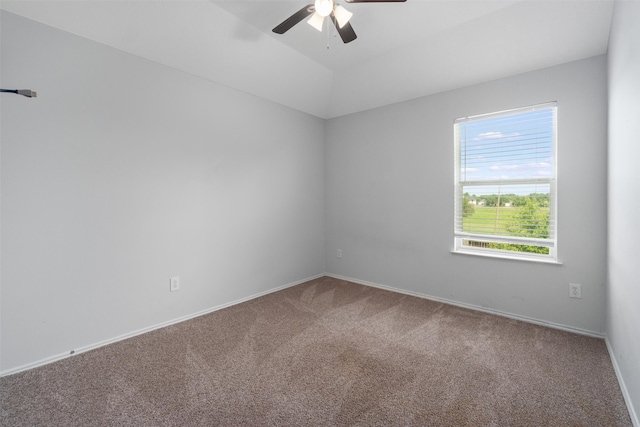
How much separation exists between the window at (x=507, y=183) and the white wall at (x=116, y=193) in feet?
7.65

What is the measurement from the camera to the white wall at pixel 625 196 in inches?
56.1

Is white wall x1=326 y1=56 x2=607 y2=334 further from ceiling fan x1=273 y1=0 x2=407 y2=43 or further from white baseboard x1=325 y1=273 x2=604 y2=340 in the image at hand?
ceiling fan x1=273 y1=0 x2=407 y2=43

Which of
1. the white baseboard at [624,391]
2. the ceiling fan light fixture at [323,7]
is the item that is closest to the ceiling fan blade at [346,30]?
the ceiling fan light fixture at [323,7]

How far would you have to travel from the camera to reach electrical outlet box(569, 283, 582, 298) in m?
2.48

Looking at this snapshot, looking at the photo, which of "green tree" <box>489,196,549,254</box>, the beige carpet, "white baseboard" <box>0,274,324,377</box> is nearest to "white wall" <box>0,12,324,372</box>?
"white baseboard" <box>0,274,324,377</box>

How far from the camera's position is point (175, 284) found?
9.02ft

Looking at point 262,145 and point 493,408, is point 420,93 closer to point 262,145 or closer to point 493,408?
point 262,145

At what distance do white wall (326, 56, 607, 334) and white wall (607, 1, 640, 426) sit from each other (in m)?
0.28

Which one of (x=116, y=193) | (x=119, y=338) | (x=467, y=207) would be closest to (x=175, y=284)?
(x=119, y=338)

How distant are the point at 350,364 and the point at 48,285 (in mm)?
2296

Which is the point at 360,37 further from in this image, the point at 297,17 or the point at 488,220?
the point at 488,220

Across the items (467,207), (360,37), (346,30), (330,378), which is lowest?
(330,378)

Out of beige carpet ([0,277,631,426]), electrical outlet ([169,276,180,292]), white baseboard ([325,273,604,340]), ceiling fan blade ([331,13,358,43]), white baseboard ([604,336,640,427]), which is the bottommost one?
beige carpet ([0,277,631,426])

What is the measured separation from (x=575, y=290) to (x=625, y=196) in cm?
125
